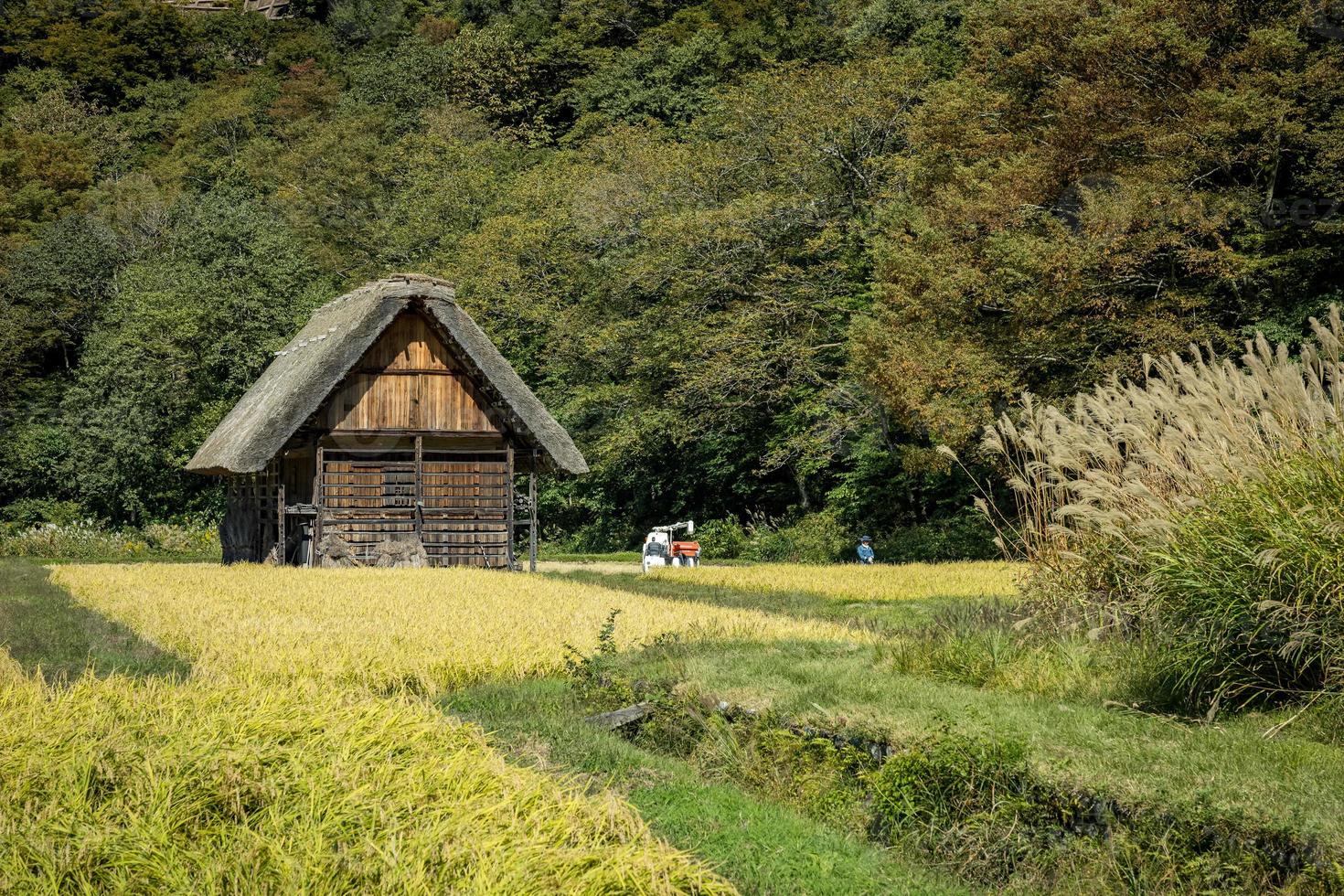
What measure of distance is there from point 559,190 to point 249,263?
10.7 meters

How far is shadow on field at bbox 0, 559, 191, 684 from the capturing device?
30.2 ft

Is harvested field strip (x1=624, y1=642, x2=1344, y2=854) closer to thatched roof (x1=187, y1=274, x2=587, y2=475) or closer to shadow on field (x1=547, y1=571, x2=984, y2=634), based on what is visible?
shadow on field (x1=547, y1=571, x2=984, y2=634)

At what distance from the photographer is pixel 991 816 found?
5.80m

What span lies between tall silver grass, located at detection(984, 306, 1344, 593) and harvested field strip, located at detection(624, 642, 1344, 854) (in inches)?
54.2

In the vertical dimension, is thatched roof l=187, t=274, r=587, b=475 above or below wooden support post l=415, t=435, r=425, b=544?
above

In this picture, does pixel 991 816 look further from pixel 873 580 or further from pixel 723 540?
pixel 723 540

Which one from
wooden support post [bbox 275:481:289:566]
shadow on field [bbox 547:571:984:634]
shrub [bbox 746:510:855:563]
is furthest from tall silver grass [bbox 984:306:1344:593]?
shrub [bbox 746:510:855:563]

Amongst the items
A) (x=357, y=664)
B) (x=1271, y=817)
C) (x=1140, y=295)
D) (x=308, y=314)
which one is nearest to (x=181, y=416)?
(x=308, y=314)

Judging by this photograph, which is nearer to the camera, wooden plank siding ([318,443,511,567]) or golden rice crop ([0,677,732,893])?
golden rice crop ([0,677,732,893])

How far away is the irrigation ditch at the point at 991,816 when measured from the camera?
195 inches

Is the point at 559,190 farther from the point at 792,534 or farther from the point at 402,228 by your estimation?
the point at 792,534

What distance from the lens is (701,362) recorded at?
2991cm

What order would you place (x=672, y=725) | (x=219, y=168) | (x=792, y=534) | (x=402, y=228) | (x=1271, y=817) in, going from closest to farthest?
(x=1271, y=817), (x=672, y=725), (x=792, y=534), (x=402, y=228), (x=219, y=168)

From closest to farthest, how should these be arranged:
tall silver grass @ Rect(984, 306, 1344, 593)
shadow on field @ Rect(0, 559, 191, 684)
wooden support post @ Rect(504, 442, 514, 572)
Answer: tall silver grass @ Rect(984, 306, 1344, 593) < shadow on field @ Rect(0, 559, 191, 684) < wooden support post @ Rect(504, 442, 514, 572)
